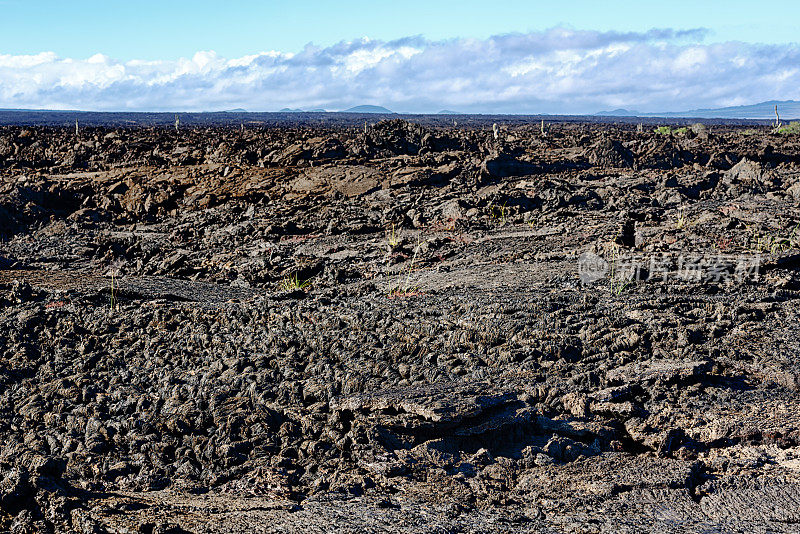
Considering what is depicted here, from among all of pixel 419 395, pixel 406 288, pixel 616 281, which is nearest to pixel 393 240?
pixel 406 288

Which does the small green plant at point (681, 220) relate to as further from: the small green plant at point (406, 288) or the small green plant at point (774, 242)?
the small green plant at point (406, 288)

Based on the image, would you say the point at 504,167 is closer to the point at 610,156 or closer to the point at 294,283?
the point at 610,156

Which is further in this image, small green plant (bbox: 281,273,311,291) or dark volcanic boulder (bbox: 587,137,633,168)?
dark volcanic boulder (bbox: 587,137,633,168)

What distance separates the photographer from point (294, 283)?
9.65m

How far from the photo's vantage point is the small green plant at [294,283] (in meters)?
9.42

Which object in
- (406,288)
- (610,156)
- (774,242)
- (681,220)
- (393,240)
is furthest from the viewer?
(610,156)

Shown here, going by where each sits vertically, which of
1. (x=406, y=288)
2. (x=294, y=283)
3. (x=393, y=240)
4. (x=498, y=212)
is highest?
(x=498, y=212)

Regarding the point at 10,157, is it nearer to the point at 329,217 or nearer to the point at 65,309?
the point at 329,217

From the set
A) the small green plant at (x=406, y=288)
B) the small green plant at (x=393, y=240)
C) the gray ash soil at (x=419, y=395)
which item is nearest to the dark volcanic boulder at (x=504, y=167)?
the small green plant at (x=393, y=240)

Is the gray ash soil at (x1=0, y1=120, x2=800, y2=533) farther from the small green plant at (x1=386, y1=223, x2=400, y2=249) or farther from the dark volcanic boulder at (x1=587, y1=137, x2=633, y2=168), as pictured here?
the dark volcanic boulder at (x1=587, y1=137, x2=633, y2=168)

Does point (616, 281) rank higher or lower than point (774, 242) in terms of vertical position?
lower

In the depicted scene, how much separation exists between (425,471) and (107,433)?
2.08 m

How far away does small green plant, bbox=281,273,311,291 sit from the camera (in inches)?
371

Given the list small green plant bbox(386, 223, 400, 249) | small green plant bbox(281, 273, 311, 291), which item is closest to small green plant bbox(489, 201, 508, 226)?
small green plant bbox(386, 223, 400, 249)
